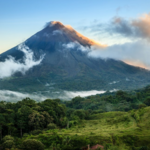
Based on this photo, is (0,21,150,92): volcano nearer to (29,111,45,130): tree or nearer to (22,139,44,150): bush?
(29,111,45,130): tree

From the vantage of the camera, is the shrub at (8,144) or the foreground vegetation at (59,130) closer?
the shrub at (8,144)

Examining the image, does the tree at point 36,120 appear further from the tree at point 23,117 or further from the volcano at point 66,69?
the volcano at point 66,69

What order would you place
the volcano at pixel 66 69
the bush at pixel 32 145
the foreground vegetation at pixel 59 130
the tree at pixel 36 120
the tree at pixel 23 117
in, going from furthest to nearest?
the volcano at pixel 66 69 → the tree at pixel 36 120 → the tree at pixel 23 117 → the foreground vegetation at pixel 59 130 → the bush at pixel 32 145

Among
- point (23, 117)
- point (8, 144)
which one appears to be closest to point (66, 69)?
point (23, 117)

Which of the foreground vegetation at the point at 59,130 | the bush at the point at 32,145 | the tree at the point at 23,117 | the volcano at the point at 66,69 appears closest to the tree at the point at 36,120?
the foreground vegetation at the point at 59,130

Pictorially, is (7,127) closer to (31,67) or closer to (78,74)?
(78,74)

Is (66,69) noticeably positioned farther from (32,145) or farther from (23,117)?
(32,145)

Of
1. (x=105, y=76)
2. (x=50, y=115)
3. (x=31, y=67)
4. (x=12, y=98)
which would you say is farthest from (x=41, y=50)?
(x=50, y=115)

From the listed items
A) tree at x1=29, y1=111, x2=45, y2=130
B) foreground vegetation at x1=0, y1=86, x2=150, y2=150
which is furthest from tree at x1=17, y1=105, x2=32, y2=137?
tree at x1=29, y1=111, x2=45, y2=130

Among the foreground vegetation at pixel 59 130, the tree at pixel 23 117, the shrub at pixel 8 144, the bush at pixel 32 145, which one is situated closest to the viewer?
the bush at pixel 32 145
